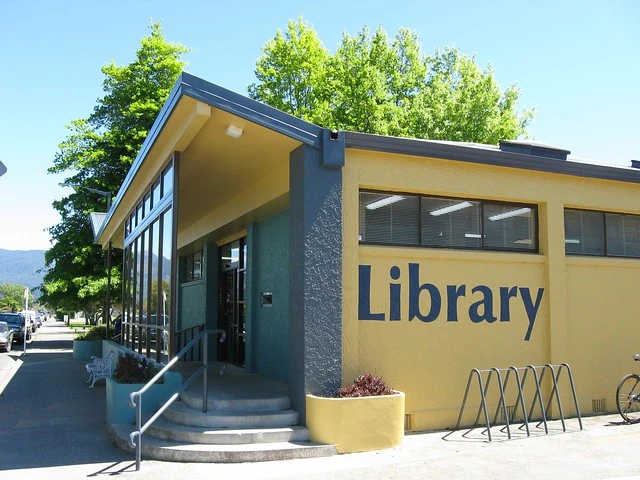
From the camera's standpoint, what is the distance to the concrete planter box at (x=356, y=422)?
7.99 m

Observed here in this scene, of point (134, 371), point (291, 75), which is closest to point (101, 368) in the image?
point (134, 371)

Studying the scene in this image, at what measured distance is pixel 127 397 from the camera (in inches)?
384

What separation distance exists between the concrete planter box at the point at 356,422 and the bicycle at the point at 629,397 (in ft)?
13.6

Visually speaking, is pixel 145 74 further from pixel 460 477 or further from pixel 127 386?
pixel 460 477

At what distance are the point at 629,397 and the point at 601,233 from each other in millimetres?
2942

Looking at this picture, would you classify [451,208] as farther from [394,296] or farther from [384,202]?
[394,296]

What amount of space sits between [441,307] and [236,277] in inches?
257

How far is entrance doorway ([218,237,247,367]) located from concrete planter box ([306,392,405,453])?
5456 mm

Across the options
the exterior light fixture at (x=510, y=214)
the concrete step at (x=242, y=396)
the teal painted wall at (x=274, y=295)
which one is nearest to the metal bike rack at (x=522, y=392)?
the exterior light fixture at (x=510, y=214)

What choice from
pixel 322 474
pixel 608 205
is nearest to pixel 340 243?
pixel 322 474

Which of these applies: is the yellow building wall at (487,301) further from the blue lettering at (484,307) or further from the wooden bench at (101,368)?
the wooden bench at (101,368)

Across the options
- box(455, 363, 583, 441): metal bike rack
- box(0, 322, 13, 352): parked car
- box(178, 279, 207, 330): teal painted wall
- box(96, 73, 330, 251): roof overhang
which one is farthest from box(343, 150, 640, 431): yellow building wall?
box(0, 322, 13, 352): parked car

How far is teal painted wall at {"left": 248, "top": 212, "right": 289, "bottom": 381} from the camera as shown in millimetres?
11352

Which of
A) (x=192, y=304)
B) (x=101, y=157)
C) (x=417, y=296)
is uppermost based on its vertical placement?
(x=101, y=157)
